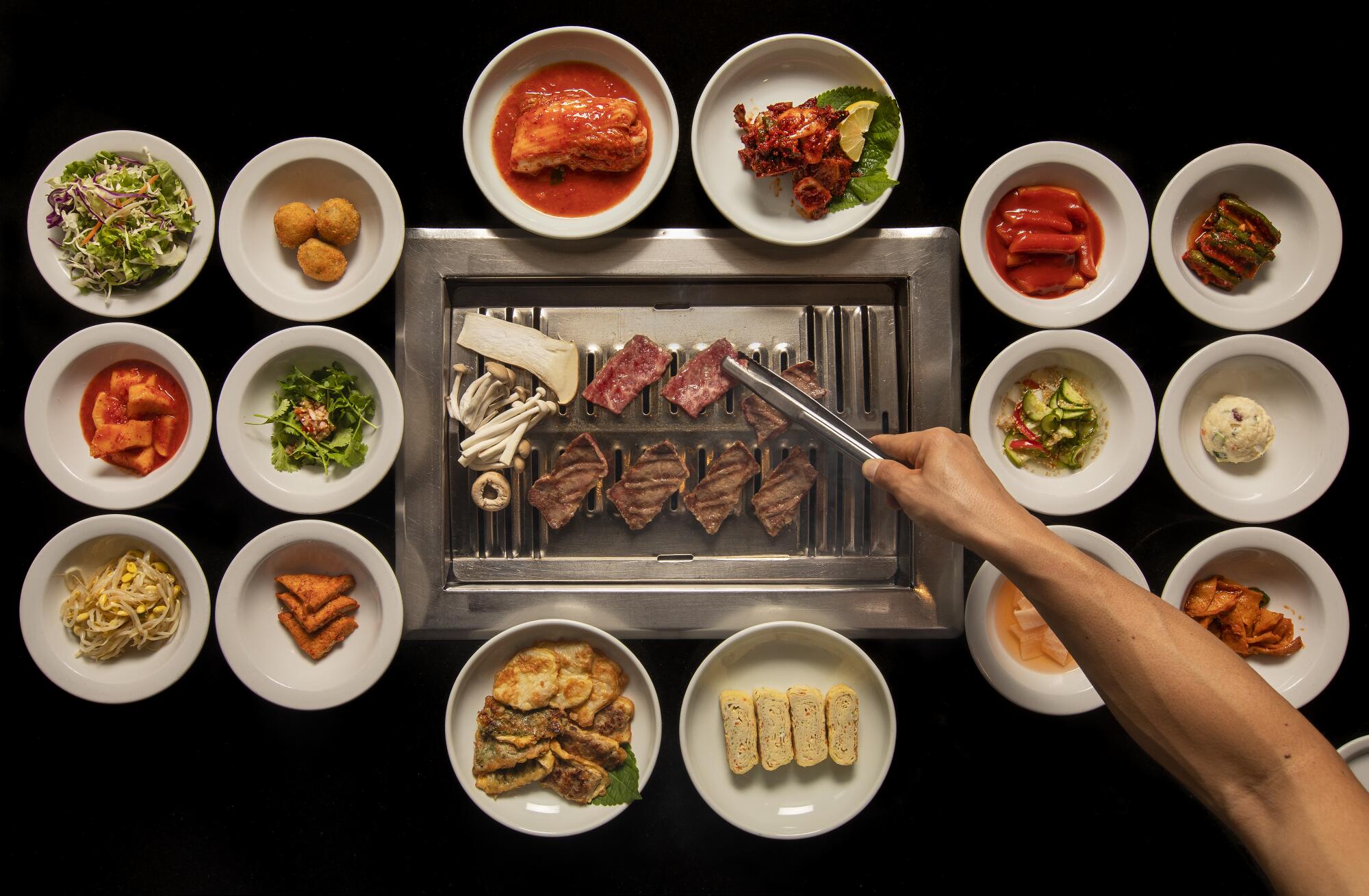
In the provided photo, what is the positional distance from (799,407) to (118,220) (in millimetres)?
2778

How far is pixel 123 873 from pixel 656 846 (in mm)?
2353

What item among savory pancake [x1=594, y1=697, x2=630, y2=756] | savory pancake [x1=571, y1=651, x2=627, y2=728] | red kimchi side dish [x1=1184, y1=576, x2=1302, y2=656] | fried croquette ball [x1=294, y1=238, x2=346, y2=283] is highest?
fried croquette ball [x1=294, y1=238, x2=346, y2=283]

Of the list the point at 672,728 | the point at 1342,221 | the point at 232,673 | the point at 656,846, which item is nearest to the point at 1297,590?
the point at 1342,221

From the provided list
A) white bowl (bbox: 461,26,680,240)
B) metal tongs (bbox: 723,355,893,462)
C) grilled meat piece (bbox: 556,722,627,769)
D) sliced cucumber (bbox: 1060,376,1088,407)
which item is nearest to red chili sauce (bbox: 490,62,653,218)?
white bowl (bbox: 461,26,680,240)

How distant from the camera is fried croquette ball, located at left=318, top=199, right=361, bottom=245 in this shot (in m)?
3.03


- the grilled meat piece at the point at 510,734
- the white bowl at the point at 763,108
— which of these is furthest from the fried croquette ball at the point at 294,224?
the grilled meat piece at the point at 510,734

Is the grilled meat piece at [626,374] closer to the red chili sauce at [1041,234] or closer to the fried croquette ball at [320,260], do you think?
the fried croquette ball at [320,260]

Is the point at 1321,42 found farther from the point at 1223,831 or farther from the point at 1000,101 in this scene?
the point at 1223,831

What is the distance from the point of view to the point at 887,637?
10.3 feet

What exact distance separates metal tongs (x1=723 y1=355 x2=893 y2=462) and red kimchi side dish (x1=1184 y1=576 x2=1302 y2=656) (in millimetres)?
1528

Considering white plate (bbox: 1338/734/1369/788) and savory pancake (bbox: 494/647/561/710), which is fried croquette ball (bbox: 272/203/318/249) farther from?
white plate (bbox: 1338/734/1369/788)

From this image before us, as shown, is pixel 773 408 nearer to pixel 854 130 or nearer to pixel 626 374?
pixel 626 374

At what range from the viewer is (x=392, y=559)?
3326 millimetres

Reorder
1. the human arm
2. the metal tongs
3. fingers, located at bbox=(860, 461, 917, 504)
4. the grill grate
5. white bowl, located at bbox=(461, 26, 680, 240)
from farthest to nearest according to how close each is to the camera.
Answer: the grill grate → white bowl, located at bbox=(461, 26, 680, 240) → the metal tongs → fingers, located at bbox=(860, 461, 917, 504) → the human arm
